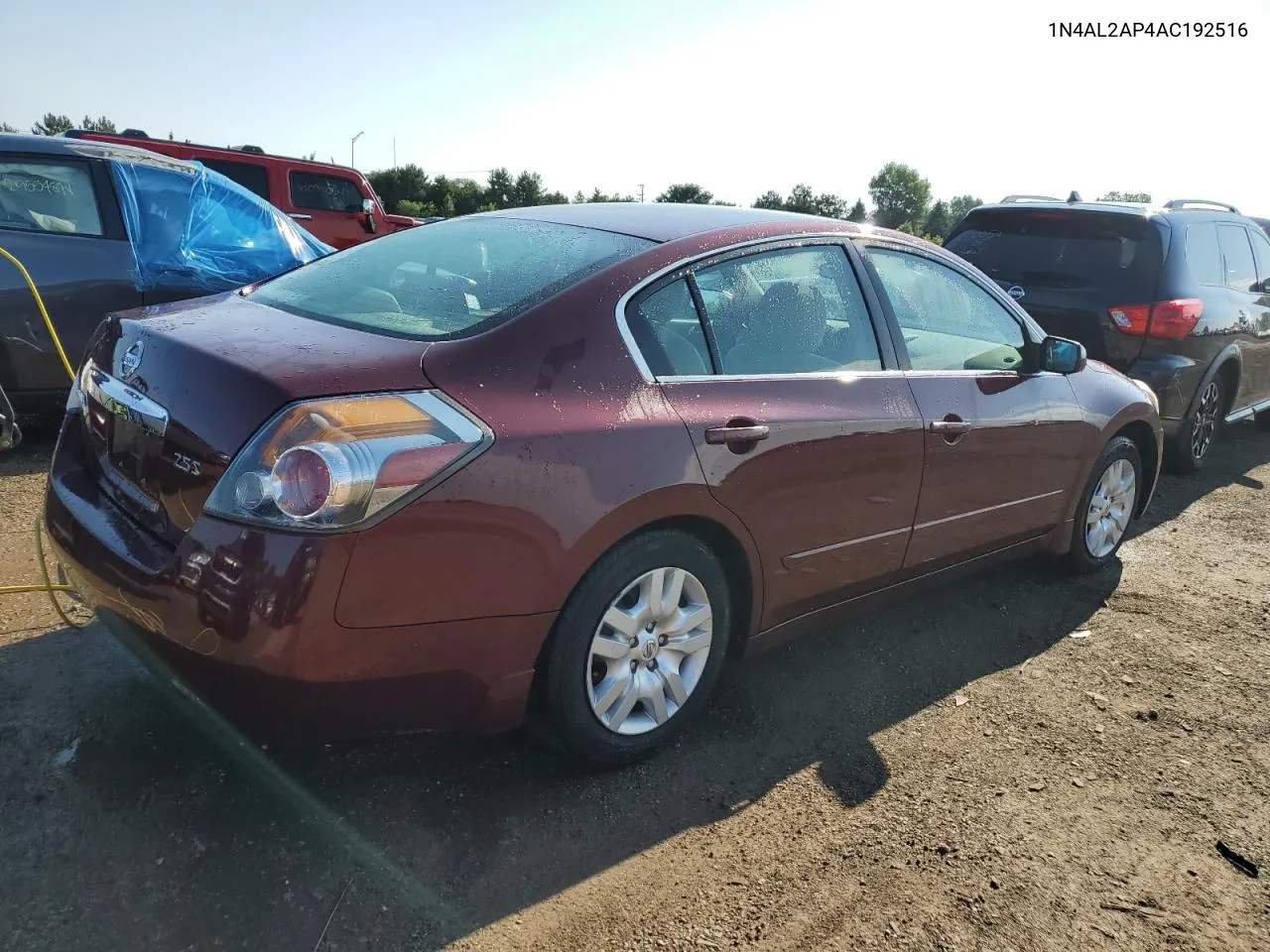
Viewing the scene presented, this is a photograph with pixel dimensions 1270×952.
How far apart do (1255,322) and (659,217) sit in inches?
223

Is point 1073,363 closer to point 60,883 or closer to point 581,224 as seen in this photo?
point 581,224

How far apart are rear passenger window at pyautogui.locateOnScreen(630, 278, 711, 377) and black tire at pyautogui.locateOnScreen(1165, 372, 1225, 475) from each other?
194 inches

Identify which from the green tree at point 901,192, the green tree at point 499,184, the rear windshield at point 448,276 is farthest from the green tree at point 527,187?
the green tree at point 901,192

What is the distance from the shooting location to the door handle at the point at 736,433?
2.57 metres

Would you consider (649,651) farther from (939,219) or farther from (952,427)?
(939,219)

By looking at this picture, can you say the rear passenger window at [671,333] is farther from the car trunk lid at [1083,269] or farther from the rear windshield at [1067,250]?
the rear windshield at [1067,250]

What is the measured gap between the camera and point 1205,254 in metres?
6.21

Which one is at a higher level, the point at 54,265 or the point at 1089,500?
the point at 54,265

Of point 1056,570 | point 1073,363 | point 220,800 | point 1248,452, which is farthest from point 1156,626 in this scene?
point 1248,452

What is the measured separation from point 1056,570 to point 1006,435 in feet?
4.23

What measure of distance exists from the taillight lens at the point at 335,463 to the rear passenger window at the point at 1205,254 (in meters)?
5.66

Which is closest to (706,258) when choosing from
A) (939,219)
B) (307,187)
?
(307,187)

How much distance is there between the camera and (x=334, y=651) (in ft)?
6.59

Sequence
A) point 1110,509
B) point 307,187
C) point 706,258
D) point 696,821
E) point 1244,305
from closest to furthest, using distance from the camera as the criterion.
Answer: point 696,821 → point 706,258 → point 1110,509 → point 1244,305 → point 307,187
